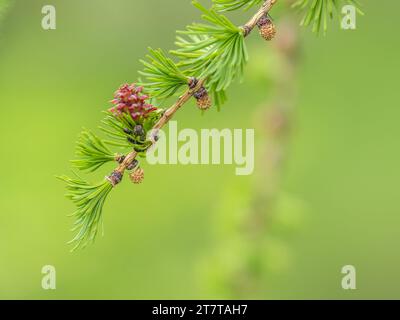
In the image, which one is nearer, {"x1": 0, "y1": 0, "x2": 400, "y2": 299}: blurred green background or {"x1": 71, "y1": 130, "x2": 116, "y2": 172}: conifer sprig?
{"x1": 71, "y1": 130, "x2": 116, "y2": 172}: conifer sprig

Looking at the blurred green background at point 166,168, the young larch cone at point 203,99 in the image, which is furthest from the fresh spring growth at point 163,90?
the blurred green background at point 166,168

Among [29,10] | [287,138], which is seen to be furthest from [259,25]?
[29,10]

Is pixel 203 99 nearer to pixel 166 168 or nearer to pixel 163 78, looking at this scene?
pixel 163 78

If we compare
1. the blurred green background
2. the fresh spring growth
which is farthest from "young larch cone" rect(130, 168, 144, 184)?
the blurred green background

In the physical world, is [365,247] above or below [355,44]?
below

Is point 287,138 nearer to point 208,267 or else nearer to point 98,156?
point 208,267

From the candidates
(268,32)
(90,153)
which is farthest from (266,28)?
(90,153)

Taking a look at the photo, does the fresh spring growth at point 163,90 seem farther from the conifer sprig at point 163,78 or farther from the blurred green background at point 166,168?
the blurred green background at point 166,168

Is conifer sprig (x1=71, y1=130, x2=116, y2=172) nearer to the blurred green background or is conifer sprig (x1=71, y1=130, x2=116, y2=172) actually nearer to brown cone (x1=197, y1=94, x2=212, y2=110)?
brown cone (x1=197, y1=94, x2=212, y2=110)
